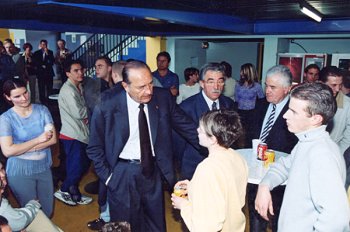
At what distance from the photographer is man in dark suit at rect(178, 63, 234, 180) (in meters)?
3.22

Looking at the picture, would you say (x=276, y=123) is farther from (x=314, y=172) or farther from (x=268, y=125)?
(x=314, y=172)

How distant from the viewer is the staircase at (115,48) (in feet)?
37.0

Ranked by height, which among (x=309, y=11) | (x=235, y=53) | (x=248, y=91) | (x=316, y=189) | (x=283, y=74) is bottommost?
(x=316, y=189)

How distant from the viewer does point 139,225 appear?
2764 mm

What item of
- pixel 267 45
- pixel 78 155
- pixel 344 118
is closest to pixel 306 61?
pixel 267 45

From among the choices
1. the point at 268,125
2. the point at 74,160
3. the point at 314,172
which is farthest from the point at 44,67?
the point at 314,172

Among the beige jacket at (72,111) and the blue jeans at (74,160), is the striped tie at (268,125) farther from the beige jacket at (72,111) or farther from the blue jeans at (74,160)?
the blue jeans at (74,160)

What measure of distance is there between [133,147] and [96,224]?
5.27 ft

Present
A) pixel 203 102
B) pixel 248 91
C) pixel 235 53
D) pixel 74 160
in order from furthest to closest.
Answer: pixel 235 53 < pixel 248 91 < pixel 74 160 < pixel 203 102

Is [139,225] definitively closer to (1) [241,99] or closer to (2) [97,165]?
(2) [97,165]

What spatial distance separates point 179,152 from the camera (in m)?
3.51

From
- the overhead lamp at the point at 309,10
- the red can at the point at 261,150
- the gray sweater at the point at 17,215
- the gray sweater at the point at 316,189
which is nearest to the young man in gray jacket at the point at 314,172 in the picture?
the gray sweater at the point at 316,189

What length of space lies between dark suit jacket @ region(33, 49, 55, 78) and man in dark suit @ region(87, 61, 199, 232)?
28.7ft

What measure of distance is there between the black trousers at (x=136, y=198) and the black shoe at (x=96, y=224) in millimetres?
1055
